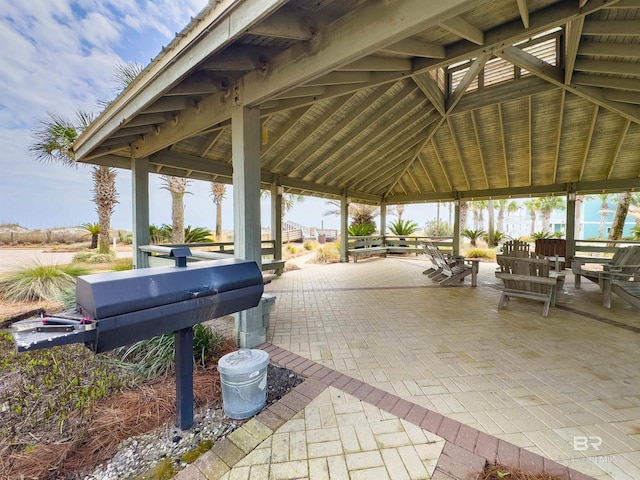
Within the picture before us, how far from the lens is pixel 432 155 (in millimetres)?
9211

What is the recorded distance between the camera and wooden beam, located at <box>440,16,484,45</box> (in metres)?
2.53

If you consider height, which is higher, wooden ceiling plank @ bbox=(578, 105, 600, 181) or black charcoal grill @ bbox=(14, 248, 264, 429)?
wooden ceiling plank @ bbox=(578, 105, 600, 181)

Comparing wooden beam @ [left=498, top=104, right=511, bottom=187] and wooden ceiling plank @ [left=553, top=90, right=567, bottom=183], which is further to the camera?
wooden beam @ [left=498, top=104, right=511, bottom=187]

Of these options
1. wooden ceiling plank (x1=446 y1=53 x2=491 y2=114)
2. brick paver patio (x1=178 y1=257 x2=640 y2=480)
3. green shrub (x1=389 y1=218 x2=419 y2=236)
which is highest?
wooden ceiling plank (x1=446 y1=53 x2=491 y2=114)

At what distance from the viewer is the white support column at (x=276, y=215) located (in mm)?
7582

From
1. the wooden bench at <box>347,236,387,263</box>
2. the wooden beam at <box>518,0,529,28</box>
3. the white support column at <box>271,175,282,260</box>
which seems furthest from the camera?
the wooden bench at <box>347,236,387,263</box>

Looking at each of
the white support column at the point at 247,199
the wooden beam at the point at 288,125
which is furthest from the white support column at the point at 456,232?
the white support column at the point at 247,199

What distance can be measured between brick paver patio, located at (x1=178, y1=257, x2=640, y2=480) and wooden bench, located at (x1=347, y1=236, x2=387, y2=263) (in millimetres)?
6095

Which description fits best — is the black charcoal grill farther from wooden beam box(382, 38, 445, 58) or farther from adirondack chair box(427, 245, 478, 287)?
adirondack chair box(427, 245, 478, 287)

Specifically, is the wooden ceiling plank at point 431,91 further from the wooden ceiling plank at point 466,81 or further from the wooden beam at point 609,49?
the wooden beam at point 609,49

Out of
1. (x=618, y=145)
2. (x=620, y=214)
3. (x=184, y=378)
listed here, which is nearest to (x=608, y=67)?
(x=618, y=145)

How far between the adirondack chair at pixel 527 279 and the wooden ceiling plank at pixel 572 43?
10.2ft

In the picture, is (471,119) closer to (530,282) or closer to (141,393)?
(530,282)

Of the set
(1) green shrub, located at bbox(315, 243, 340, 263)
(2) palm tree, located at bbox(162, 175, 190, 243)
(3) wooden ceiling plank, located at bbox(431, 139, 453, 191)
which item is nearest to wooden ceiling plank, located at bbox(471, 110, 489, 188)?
(3) wooden ceiling plank, located at bbox(431, 139, 453, 191)
